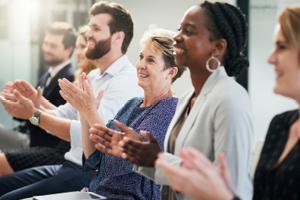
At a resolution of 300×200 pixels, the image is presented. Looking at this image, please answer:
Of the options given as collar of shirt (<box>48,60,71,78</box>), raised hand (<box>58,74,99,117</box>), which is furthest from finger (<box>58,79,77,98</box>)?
collar of shirt (<box>48,60,71,78</box>)

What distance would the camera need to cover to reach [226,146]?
1.21m

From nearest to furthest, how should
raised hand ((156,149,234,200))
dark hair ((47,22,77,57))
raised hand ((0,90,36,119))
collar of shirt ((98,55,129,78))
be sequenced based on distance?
raised hand ((156,149,234,200))
raised hand ((0,90,36,119))
collar of shirt ((98,55,129,78))
dark hair ((47,22,77,57))

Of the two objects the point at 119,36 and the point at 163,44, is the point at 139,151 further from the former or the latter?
the point at 119,36

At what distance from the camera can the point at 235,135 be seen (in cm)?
122

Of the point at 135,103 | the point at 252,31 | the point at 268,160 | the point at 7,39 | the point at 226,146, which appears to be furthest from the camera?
the point at 7,39

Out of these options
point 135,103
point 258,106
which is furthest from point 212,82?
point 258,106

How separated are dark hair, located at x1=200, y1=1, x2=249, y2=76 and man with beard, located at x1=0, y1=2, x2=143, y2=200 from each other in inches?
38.5

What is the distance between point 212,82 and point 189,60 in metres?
0.12

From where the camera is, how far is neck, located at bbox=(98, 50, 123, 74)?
8.48 feet

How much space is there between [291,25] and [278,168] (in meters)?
0.40

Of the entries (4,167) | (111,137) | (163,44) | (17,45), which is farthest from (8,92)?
(17,45)

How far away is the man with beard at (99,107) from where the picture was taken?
2.34 metres

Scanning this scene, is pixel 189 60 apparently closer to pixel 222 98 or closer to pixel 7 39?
pixel 222 98

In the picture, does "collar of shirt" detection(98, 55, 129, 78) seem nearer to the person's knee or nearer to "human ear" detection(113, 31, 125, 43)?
"human ear" detection(113, 31, 125, 43)
